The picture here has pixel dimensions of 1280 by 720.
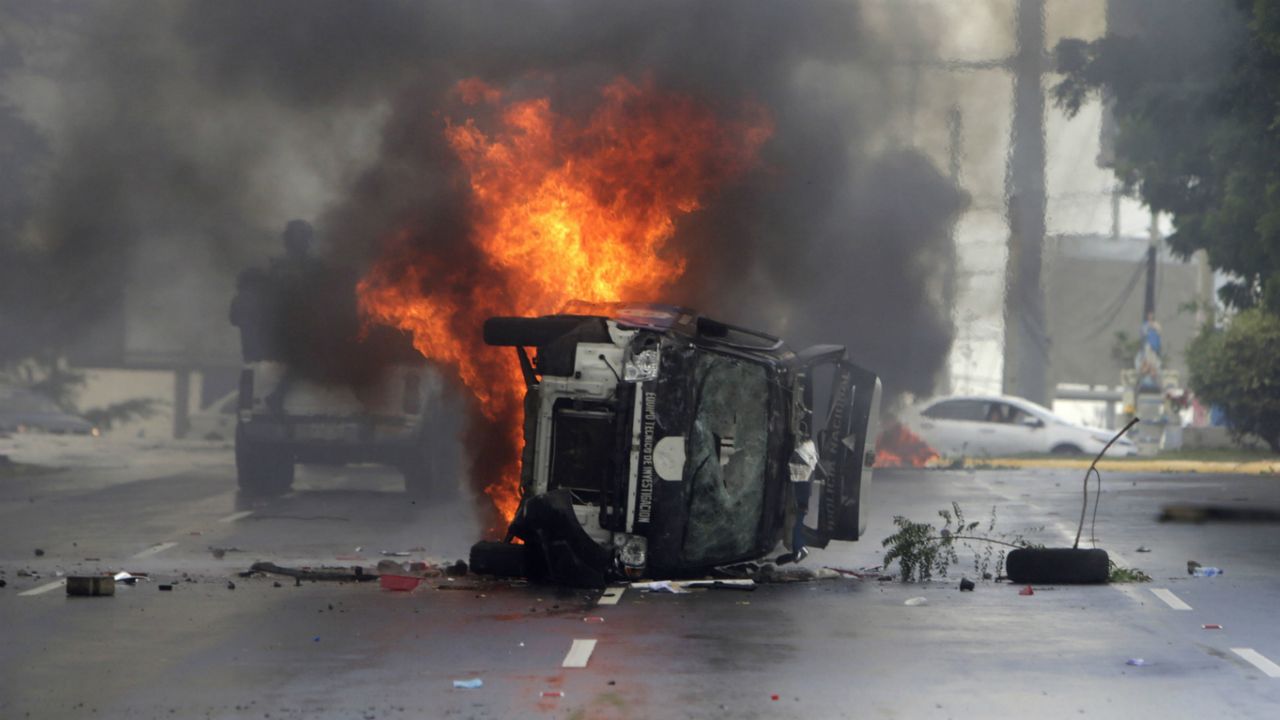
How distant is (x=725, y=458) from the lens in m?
13.8

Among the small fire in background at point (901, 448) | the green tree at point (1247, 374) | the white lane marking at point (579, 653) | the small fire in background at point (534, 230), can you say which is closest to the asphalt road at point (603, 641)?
the white lane marking at point (579, 653)

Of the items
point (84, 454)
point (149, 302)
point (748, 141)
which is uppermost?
point (748, 141)

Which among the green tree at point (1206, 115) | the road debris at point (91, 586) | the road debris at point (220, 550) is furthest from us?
the green tree at point (1206, 115)

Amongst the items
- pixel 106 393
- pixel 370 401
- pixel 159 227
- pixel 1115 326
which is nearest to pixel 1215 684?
pixel 370 401

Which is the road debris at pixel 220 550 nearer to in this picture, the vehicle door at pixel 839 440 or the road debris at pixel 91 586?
the road debris at pixel 91 586

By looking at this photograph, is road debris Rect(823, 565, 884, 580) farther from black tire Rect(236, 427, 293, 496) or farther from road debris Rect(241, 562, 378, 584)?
black tire Rect(236, 427, 293, 496)

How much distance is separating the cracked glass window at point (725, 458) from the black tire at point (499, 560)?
166 cm

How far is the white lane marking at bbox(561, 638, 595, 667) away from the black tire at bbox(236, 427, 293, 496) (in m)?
15.1

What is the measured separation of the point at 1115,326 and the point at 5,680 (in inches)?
3007

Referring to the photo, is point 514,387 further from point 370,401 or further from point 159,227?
point 159,227

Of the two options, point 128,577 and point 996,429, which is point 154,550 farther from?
point 996,429

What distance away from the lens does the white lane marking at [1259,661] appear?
962 cm

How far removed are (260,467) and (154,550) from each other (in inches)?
316

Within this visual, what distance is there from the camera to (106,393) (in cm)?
5259
